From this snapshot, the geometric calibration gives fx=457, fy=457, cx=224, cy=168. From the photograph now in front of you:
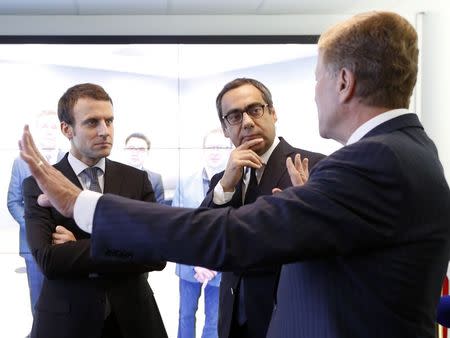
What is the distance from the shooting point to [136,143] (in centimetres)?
358

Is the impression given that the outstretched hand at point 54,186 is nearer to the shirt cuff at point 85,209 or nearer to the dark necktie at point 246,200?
the shirt cuff at point 85,209

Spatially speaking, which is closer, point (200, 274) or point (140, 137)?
point (200, 274)

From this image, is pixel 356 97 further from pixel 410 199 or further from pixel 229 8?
pixel 229 8

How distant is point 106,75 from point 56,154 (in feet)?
2.36

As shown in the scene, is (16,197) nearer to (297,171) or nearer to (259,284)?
(259,284)

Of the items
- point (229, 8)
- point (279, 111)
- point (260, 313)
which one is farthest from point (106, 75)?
point (260, 313)

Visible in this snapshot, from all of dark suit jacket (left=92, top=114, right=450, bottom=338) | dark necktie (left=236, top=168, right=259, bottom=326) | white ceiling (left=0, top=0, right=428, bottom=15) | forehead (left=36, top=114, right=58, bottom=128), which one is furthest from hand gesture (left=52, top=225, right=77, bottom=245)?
white ceiling (left=0, top=0, right=428, bottom=15)

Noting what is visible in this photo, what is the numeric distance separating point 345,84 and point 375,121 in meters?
0.10

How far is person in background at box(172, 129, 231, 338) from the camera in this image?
11.4ft

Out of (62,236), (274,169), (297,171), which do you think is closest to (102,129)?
(62,236)

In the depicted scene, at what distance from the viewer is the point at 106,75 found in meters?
3.56

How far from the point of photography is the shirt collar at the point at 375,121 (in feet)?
2.95

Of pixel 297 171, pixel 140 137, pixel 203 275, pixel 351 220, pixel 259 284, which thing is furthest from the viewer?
pixel 140 137

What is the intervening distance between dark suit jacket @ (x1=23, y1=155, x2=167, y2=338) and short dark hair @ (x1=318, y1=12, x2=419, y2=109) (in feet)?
3.63
